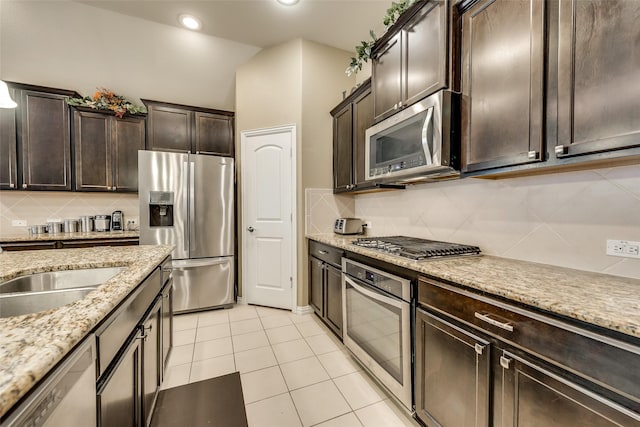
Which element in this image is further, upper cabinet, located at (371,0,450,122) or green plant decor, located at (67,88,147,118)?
green plant decor, located at (67,88,147,118)

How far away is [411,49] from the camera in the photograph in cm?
181

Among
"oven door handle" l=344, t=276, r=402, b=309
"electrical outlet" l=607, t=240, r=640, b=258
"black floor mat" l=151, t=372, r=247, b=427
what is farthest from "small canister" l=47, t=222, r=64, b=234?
"electrical outlet" l=607, t=240, r=640, b=258

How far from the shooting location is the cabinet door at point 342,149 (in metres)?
2.81

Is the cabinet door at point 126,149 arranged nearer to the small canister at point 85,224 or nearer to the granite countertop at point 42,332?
the small canister at point 85,224

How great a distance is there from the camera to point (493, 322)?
1018 mm

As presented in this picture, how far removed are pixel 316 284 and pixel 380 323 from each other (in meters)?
1.24

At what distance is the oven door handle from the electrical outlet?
3.21 feet

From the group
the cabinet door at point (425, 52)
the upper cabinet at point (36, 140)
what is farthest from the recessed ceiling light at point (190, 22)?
the cabinet door at point (425, 52)

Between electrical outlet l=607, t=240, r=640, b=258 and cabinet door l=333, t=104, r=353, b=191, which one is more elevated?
cabinet door l=333, t=104, r=353, b=191

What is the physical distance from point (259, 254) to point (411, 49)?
2610 millimetres

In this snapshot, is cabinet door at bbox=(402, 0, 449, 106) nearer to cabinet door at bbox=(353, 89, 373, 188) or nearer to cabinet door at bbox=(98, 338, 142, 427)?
cabinet door at bbox=(353, 89, 373, 188)

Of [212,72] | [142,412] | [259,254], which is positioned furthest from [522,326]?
[212,72]

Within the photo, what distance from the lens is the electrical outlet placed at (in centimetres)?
112

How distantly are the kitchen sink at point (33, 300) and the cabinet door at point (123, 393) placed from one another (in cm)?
33
